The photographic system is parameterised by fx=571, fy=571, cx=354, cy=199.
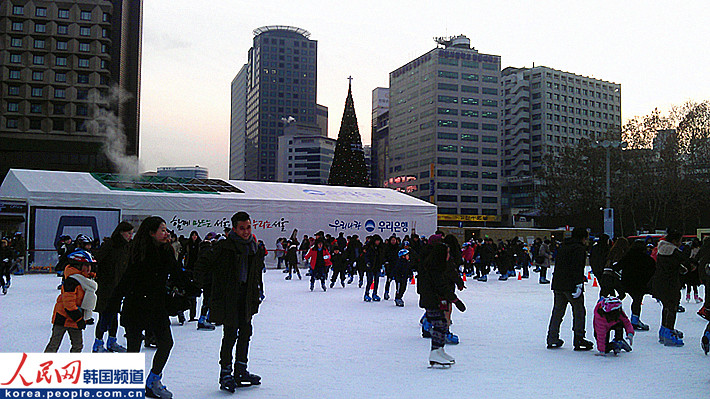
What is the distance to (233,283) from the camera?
4.93 meters

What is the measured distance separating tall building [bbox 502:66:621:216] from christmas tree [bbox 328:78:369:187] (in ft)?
137

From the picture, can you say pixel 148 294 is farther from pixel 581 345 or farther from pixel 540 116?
pixel 540 116

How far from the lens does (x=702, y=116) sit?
45875 mm

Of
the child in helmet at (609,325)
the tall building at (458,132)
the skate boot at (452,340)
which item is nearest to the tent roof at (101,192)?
the skate boot at (452,340)

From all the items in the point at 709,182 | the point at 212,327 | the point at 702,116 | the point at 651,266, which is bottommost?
the point at 212,327

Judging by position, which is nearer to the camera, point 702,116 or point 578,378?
point 578,378

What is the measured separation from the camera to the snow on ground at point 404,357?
5.43m

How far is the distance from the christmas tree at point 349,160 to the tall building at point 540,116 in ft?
137

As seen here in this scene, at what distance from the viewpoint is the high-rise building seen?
605ft

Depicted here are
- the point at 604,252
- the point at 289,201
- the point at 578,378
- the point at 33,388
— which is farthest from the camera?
the point at 289,201

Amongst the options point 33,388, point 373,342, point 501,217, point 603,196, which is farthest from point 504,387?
point 501,217

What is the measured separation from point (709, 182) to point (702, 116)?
5.72 m

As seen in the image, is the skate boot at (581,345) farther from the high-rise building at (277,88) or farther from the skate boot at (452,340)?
the high-rise building at (277,88)

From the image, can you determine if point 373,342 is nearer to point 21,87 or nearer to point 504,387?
point 504,387
